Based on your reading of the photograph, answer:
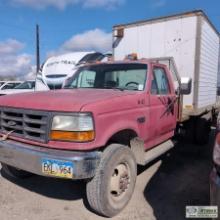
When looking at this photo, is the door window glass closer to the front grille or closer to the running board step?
the running board step

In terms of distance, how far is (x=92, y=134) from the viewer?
3240mm

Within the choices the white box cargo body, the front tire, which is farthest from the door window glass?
the front tire

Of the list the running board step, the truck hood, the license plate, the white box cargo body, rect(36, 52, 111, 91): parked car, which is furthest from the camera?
rect(36, 52, 111, 91): parked car

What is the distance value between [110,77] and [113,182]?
194 centimetres

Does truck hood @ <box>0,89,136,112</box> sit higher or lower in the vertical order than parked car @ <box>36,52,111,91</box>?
lower

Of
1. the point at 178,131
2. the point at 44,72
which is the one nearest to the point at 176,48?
the point at 178,131

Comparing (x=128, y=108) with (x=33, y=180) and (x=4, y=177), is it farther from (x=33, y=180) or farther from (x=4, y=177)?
(x=4, y=177)

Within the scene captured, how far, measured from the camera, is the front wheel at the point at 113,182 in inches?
135

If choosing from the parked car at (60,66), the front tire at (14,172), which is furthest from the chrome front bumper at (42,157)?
the parked car at (60,66)

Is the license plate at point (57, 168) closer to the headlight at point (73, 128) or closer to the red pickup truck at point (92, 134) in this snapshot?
the red pickup truck at point (92, 134)

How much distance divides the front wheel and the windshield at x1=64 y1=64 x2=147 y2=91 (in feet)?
4.04

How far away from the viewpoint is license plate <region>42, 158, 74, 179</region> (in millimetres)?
3133

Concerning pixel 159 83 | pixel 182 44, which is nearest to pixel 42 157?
pixel 159 83

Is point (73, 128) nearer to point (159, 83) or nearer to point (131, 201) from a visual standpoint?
point (131, 201)
